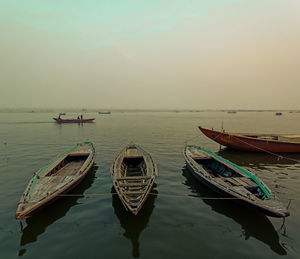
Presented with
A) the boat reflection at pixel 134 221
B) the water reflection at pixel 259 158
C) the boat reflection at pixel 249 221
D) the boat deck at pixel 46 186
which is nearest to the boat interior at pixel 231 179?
the boat reflection at pixel 249 221

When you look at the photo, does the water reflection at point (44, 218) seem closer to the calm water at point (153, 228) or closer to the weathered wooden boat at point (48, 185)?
the calm water at point (153, 228)

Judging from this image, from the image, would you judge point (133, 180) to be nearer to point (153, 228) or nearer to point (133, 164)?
point (153, 228)

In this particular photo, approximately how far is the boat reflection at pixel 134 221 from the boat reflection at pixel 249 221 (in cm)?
346

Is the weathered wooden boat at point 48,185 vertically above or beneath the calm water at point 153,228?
above

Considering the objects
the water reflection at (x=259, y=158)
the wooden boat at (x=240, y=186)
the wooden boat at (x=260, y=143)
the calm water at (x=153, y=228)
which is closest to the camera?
the calm water at (x=153, y=228)

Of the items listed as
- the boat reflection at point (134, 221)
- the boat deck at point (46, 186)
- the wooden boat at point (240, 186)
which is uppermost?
the wooden boat at point (240, 186)

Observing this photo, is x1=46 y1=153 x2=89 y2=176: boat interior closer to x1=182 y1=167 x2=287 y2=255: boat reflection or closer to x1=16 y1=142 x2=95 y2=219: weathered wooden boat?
x1=16 y1=142 x2=95 y2=219: weathered wooden boat

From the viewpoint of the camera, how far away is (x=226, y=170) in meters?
12.9

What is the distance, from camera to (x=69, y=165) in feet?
47.4

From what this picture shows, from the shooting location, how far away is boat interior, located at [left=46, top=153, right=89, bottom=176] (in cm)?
1269

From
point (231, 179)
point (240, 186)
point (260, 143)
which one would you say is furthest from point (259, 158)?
point (240, 186)

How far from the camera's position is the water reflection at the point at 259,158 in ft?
56.2

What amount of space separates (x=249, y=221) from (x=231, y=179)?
9.19ft

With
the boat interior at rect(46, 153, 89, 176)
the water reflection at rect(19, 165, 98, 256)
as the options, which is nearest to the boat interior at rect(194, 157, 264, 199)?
the water reflection at rect(19, 165, 98, 256)
